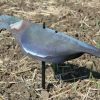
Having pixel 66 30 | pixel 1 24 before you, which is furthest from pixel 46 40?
pixel 66 30

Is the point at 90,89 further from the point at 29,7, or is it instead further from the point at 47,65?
the point at 29,7

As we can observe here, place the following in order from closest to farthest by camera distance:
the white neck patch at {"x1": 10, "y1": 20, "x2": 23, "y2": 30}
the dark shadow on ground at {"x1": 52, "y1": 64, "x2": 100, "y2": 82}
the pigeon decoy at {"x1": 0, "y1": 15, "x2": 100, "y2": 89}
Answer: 1. the pigeon decoy at {"x1": 0, "y1": 15, "x2": 100, "y2": 89}
2. the white neck patch at {"x1": 10, "y1": 20, "x2": 23, "y2": 30}
3. the dark shadow on ground at {"x1": 52, "y1": 64, "x2": 100, "y2": 82}

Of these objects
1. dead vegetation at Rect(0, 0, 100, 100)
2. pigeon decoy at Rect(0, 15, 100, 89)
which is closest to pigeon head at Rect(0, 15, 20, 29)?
pigeon decoy at Rect(0, 15, 100, 89)

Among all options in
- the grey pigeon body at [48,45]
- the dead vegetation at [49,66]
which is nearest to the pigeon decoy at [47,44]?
the grey pigeon body at [48,45]

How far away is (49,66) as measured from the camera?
296 cm

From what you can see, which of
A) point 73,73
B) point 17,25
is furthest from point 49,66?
point 17,25

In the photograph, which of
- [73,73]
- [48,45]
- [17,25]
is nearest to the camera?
[48,45]

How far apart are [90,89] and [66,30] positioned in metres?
0.85

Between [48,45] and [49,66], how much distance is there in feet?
1.83

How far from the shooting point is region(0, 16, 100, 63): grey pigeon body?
2.37 meters

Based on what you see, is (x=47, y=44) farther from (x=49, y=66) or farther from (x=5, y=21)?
(x=49, y=66)

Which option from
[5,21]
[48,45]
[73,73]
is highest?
[5,21]

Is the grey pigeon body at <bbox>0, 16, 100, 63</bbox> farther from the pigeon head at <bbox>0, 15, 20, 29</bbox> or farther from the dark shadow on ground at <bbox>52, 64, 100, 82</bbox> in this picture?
the dark shadow on ground at <bbox>52, 64, 100, 82</bbox>

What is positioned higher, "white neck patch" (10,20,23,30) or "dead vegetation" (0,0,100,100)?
"white neck patch" (10,20,23,30)
